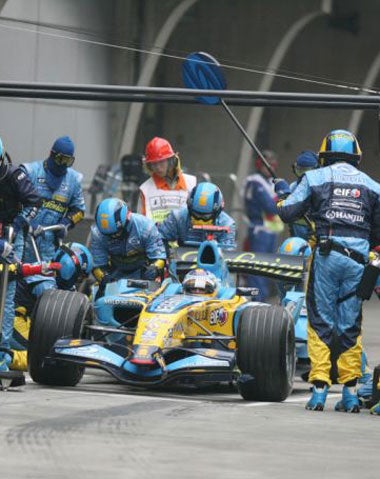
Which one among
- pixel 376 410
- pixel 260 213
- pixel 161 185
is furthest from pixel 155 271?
pixel 260 213

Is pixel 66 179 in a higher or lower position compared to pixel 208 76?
lower

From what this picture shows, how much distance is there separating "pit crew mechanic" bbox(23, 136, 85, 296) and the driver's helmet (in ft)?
8.98

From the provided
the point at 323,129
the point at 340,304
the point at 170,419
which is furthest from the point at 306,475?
the point at 323,129

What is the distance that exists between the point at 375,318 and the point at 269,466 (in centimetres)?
1357

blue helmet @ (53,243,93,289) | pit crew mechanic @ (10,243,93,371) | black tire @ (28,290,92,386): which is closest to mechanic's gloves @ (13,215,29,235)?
black tire @ (28,290,92,386)

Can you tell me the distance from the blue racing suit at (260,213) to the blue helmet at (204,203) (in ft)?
29.3

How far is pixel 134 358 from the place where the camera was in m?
11.8

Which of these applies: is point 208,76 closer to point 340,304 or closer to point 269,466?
point 340,304

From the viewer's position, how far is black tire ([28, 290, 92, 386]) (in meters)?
12.3

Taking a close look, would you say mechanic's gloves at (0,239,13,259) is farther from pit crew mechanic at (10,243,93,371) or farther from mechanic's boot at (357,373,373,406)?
mechanic's boot at (357,373,373,406)

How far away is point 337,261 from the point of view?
1162 centimetres

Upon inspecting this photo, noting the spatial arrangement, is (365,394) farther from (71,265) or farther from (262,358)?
(71,265)

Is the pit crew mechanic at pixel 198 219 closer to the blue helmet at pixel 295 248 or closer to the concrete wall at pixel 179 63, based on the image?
the blue helmet at pixel 295 248

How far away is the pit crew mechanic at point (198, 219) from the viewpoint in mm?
14617
